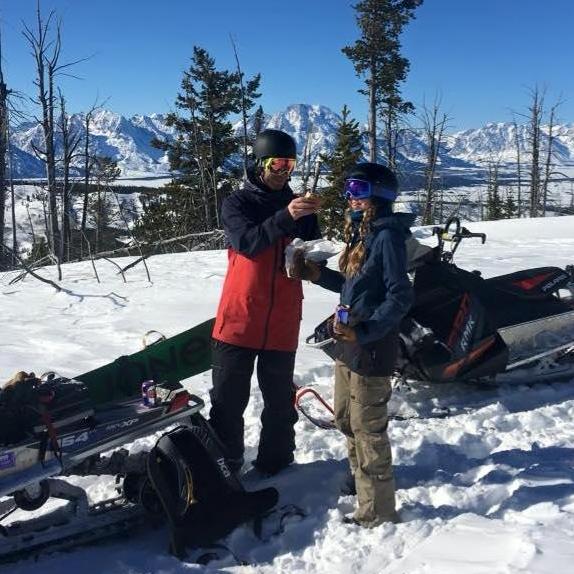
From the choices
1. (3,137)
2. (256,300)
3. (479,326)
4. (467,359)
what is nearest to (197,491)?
(256,300)

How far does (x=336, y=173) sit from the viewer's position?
26.6 meters

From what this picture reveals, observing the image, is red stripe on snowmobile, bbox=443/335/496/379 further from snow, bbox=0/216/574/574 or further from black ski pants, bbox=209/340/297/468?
black ski pants, bbox=209/340/297/468

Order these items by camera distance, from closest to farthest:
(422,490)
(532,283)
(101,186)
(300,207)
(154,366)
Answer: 1. (300,207)
2. (422,490)
3. (154,366)
4. (532,283)
5. (101,186)

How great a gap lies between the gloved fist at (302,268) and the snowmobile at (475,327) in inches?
40.7

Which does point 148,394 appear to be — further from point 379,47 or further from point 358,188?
point 379,47

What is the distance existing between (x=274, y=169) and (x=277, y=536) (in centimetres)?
187

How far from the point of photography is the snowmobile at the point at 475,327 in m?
4.45

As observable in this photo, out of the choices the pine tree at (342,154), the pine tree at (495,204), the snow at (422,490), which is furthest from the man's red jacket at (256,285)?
the pine tree at (495,204)

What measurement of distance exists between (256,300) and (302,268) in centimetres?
35

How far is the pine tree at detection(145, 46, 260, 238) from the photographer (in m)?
27.6

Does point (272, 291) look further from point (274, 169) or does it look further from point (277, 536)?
point (277, 536)

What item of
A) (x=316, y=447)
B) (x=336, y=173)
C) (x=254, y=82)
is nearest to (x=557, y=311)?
(x=316, y=447)

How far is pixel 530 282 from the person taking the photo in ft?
16.9

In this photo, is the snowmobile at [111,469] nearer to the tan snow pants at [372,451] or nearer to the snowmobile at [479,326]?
the tan snow pants at [372,451]
